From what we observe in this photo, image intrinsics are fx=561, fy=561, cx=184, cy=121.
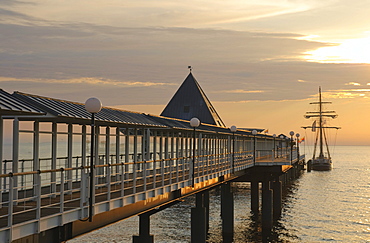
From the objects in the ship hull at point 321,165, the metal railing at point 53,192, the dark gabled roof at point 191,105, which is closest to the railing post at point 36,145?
the metal railing at point 53,192

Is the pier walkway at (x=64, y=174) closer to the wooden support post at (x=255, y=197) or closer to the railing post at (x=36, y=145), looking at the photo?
the railing post at (x=36, y=145)

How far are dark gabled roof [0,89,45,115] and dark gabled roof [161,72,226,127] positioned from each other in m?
73.3

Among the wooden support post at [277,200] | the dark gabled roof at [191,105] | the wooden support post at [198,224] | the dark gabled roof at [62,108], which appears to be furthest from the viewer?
the dark gabled roof at [191,105]

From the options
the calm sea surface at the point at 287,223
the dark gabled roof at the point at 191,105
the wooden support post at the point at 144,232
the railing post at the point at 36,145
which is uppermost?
the dark gabled roof at the point at 191,105

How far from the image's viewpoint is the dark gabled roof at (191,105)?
291 feet

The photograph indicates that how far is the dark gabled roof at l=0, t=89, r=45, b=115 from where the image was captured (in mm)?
12429

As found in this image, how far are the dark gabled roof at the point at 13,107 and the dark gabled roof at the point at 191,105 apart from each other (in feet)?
241

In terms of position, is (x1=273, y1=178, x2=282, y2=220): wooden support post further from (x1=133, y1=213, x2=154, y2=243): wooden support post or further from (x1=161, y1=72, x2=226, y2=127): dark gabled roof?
(x1=161, y1=72, x2=226, y2=127): dark gabled roof

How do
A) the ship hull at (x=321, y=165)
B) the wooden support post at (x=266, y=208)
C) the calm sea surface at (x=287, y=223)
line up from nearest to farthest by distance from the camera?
the calm sea surface at (x=287, y=223)
the wooden support post at (x=266, y=208)
the ship hull at (x=321, y=165)

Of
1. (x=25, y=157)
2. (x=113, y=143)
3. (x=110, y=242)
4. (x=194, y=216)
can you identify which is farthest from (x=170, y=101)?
(x=25, y=157)

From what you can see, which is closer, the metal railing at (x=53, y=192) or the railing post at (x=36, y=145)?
the metal railing at (x=53, y=192)

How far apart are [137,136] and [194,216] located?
6.76 meters

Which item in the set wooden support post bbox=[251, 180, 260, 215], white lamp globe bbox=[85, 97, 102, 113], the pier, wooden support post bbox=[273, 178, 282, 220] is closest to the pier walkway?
the pier

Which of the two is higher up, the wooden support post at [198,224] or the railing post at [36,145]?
the railing post at [36,145]
